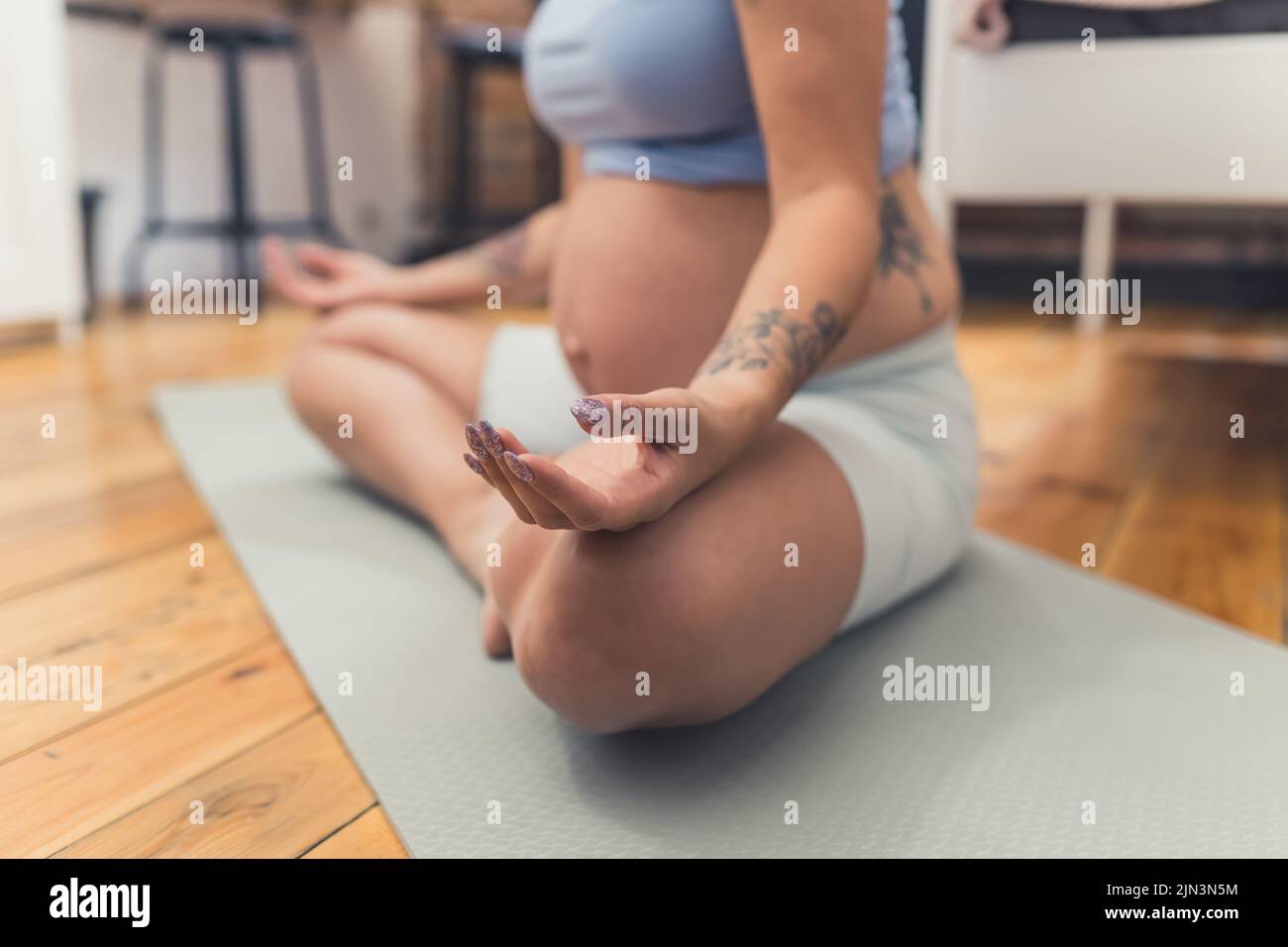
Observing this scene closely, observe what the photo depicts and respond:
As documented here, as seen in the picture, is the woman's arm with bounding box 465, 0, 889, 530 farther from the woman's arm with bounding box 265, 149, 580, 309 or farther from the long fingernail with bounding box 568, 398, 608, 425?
the woman's arm with bounding box 265, 149, 580, 309

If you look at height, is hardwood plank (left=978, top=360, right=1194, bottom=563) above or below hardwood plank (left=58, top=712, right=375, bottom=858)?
above

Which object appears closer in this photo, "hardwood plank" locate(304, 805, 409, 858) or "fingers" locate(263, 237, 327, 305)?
"hardwood plank" locate(304, 805, 409, 858)

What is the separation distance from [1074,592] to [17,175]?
220 cm

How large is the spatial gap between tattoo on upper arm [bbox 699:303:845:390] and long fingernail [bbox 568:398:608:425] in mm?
164

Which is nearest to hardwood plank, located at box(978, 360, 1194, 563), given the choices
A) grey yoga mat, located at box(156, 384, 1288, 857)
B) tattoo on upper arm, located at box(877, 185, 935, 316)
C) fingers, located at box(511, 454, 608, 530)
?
grey yoga mat, located at box(156, 384, 1288, 857)

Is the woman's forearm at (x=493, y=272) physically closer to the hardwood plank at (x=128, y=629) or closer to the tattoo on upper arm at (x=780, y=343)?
the hardwood plank at (x=128, y=629)

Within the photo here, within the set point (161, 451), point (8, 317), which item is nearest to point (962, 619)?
point (161, 451)

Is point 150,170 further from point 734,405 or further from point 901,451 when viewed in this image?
point 734,405

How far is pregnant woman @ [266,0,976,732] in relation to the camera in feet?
2.10

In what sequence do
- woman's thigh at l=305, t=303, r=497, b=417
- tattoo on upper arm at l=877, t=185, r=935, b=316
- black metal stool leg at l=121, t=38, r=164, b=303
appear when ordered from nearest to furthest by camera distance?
tattoo on upper arm at l=877, t=185, r=935, b=316
woman's thigh at l=305, t=303, r=497, b=417
black metal stool leg at l=121, t=38, r=164, b=303

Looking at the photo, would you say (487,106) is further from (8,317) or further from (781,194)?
(781,194)

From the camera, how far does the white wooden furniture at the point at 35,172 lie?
2.26m

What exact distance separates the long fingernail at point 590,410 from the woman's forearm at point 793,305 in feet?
0.40

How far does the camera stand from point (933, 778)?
0.70 meters
